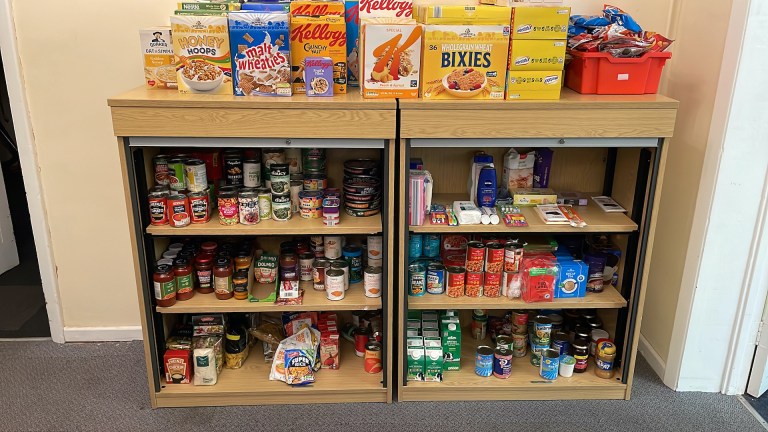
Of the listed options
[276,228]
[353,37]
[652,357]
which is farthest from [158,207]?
[652,357]

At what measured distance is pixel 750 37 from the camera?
6.84ft

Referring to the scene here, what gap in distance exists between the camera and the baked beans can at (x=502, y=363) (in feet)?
8.05

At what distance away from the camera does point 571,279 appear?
2.39m

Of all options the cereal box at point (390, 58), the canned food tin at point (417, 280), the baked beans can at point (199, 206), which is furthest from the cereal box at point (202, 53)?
the canned food tin at point (417, 280)

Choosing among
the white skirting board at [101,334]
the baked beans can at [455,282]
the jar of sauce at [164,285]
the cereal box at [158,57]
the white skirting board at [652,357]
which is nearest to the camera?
the cereal box at [158,57]

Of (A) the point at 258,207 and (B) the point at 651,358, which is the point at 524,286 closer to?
(B) the point at 651,358

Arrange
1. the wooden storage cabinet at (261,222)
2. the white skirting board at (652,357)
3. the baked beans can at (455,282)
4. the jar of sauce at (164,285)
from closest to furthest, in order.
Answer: the wooden storage cabinet at (261,222)
the jar of sauce at (164,285)
the baked beans can at (455,282)
the white skirting board at (652,357)

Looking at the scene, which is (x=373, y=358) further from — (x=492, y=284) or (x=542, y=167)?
(x=542, y=167)

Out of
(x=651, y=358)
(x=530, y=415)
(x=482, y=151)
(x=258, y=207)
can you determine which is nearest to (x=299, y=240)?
(x=258, y=207)

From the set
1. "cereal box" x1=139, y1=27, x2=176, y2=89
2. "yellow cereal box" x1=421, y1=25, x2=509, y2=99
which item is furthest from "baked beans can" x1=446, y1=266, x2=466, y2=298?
"cereal box" x1=139, y1=27, x2=176, y2=89

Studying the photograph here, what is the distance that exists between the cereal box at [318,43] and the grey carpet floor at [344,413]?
4.24 ft

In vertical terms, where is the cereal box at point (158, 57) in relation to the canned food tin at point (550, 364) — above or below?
above

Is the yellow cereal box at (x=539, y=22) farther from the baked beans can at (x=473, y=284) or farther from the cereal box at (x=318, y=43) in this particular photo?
the baked beans can at (x=473, y=284)

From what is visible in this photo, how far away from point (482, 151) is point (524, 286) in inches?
23.7
